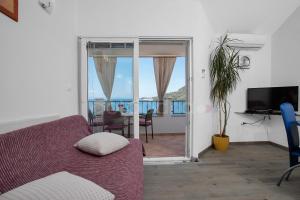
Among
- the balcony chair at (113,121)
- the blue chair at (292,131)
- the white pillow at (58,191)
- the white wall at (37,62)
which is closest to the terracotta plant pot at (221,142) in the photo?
the blue chair at (292,131)

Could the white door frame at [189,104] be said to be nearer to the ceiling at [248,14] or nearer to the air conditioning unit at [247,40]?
the ceiling at [248,14]

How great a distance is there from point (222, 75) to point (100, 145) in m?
2.70

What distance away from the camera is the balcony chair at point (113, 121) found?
10.7ft

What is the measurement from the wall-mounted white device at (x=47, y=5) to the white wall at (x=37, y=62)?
0.06m

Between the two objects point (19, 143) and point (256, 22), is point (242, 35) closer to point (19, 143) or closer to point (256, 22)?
point (256, 22)

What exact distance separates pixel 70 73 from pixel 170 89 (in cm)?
362

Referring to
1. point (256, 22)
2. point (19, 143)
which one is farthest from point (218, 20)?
point (19, 143)

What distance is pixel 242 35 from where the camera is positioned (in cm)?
375

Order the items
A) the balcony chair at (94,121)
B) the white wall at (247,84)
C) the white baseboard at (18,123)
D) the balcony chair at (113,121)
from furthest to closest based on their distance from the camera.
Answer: the white wall at (247,84) → the balcony chair at (113,121) → the balcony chair at (94,121) → the white baseboard at (18,123)

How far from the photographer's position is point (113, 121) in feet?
11.0

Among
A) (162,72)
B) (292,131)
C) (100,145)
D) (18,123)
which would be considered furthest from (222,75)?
(18,123)

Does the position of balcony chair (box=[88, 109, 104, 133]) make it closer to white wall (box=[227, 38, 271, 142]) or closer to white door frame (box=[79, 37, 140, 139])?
white door frame (box=[79, 37, 140, 139])

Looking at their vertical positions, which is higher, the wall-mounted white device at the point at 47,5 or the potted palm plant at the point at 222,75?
the wall-mounted white device at the point at 47,5

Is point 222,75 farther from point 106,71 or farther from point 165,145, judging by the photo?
point 106,71
